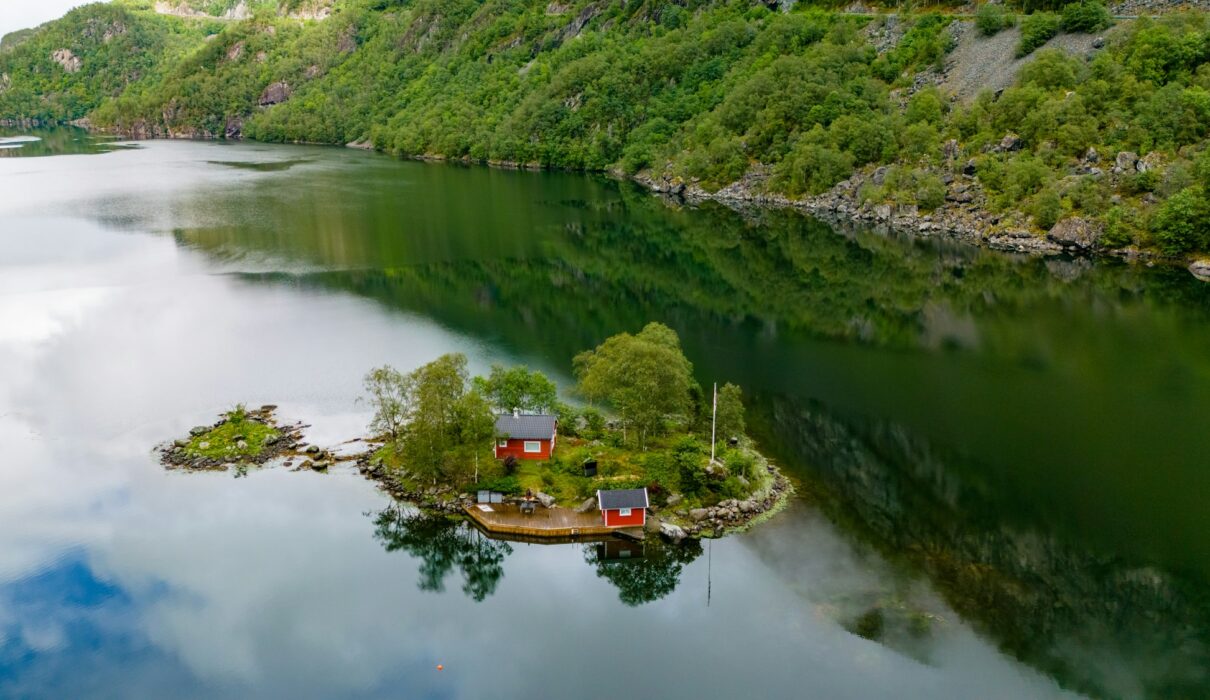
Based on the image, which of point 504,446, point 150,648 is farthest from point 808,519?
point 150,648

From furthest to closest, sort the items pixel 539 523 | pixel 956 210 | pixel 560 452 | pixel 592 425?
1. pixel 956 210
2. pixel 592 425
3. pixel 560 452
4. pixel 539 523

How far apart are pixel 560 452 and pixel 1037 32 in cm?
7944

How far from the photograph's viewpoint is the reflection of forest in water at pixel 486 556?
2561cm

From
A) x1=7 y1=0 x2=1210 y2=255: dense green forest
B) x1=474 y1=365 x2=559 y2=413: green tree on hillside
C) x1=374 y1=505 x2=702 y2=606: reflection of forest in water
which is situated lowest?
x1=374 y1=505 x2=702 y2=606: reflection of forest in water

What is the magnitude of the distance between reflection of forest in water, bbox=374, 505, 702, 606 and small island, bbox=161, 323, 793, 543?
0.54 meters

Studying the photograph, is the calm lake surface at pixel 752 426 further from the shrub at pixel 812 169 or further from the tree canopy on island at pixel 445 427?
the shrub at pixel 812 169

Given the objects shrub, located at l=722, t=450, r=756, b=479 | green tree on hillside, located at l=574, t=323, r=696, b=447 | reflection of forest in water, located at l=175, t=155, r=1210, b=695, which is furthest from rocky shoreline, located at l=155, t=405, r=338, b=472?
shrub, located at l=722, t=450, r=756, b=479

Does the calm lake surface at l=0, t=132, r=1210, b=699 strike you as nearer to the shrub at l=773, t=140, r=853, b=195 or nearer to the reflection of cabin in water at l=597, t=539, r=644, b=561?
the reflection of cabin in water at l=597, t=539, r=644, b=561

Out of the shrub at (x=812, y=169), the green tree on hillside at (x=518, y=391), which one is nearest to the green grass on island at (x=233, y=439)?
the green tree on hillside at (x=518, y=391)

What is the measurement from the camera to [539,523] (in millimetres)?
28188

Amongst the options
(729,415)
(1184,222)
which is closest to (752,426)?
(729,415)

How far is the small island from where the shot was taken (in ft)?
93.4

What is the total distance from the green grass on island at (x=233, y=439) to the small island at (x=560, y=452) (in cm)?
7

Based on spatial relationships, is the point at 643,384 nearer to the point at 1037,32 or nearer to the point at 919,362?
the point at 919,362
